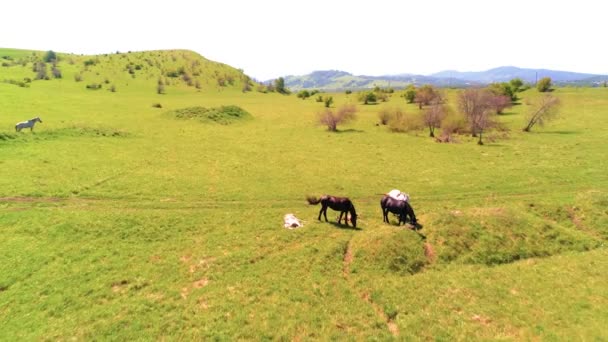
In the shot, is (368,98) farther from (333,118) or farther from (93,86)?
(93,86)

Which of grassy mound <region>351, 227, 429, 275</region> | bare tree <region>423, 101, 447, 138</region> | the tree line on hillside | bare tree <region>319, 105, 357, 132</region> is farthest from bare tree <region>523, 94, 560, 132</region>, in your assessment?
grassy mound <region>351, 227, 429, 275</region>

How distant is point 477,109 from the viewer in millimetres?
56031

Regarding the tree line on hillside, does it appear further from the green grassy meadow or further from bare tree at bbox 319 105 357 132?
the green grassy meadow

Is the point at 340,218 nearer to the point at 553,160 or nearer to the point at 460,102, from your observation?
the point at 553,160

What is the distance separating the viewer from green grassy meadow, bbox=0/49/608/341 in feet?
46.0

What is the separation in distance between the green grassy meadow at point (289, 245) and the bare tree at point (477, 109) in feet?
37.8

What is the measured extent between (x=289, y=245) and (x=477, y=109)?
5054cm

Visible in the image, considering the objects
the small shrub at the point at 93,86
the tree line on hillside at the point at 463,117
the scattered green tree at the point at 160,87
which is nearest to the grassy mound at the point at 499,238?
the tree line on hillside at the point at 463,117

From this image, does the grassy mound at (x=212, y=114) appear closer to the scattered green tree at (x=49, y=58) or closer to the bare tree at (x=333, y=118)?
the bare tree at (x=333, y=118)

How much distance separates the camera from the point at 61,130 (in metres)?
45.2

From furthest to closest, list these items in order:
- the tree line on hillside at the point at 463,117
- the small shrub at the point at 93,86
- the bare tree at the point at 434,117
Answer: the small shrub at the point at 93,86 → the bare tree at the point at 434,117 → the tree line on hillside at the point at 463,117

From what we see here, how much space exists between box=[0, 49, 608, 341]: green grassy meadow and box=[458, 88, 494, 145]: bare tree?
37.8ft

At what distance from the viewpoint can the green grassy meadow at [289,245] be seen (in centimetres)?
1401

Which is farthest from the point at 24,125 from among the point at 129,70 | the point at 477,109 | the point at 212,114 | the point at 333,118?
the point at 129,70
